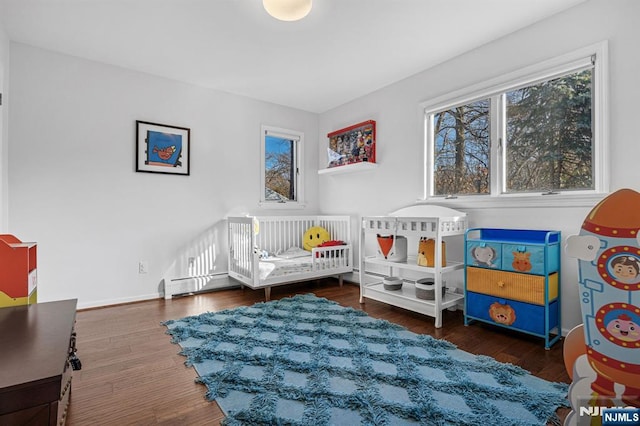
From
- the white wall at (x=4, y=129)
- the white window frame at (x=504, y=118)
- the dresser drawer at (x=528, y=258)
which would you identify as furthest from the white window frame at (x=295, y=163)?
the dresser drawer at (x=528, y=258)

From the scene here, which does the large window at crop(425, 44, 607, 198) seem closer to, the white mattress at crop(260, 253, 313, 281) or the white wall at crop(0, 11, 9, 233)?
the white mattress at crop(260, 253, 313, 281)

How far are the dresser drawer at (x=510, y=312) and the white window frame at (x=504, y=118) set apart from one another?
0.74 meters

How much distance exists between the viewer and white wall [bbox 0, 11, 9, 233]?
2332 mm

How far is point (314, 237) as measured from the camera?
4.04m

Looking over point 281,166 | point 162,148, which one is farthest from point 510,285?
point 162,148

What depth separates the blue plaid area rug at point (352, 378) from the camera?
4.40 feet

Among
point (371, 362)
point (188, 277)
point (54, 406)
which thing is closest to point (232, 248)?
point (188, 277)

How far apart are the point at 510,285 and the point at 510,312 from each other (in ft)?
0.61

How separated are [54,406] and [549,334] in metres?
2.61

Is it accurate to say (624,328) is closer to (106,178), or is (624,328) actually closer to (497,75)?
(497,75)

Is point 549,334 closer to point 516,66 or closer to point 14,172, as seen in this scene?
point 516,66

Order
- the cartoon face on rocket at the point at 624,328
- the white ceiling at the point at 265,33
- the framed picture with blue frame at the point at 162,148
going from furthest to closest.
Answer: the framed picture with blue frame at the point at 162,148
the white ceiling at the point at 265,33
the cartoon face on rocket at the point at 624,328

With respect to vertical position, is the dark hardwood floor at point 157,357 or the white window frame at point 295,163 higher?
the white window frame at point 295,163

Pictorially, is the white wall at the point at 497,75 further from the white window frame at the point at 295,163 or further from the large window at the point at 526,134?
the white window frame at the point at 295,163
